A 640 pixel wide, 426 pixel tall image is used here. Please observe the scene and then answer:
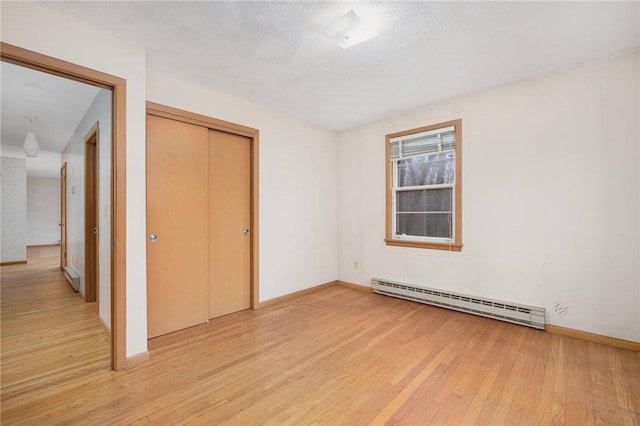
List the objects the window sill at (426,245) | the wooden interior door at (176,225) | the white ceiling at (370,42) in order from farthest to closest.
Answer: the window sill at (426,245) < the wooden interior door at (176,225) < the white ceiling at (370,42)

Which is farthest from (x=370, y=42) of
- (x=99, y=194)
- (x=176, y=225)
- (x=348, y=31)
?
(x=99, y=194)

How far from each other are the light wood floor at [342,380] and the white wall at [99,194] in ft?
2.26

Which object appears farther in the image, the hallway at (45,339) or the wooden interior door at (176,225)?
the wooden interior door at (176,225)

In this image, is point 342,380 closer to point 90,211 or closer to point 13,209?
point 90,211

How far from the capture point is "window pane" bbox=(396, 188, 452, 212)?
12.3 feet

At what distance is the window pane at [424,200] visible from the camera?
3.73m

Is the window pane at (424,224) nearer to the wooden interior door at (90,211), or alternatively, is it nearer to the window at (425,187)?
the window at (425,187)

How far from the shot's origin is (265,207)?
12.5 feet

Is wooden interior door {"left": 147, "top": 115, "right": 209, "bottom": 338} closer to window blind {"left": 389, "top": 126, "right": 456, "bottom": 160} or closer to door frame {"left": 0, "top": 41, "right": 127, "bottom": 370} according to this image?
door frame {"left": 0, "top": 41, "right": 127, "bottom": 370}

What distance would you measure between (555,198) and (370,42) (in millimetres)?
2470

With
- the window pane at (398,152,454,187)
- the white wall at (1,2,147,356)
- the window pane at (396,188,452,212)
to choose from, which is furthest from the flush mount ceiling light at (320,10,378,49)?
the window pane at (396,188,452,212)

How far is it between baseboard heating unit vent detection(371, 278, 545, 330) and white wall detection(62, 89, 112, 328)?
3454 mm

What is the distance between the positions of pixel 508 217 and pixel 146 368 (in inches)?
153


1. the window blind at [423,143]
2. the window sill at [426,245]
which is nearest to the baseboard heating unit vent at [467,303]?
the window sill at [426,245]
